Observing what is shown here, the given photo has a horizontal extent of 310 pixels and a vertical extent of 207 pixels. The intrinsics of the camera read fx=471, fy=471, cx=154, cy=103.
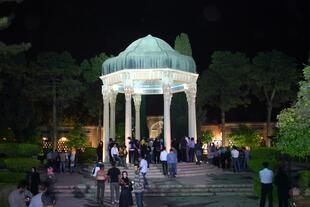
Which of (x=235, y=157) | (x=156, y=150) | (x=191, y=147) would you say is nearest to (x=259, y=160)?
(x=235, y=157)

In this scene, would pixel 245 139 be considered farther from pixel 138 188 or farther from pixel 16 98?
pixel 138 188

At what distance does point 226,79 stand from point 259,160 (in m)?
28.1

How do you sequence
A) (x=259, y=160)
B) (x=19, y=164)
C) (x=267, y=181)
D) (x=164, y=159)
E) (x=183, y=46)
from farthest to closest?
1. (x=183, y=46)
2. (x=164, y=159)
3. (x=19, y=164)
4. (x=259, y=160)
5. (x=267, y=181)

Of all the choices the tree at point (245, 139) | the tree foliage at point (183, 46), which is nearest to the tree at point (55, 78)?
the tree foliage at point (183, 46)

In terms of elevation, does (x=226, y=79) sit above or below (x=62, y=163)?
above

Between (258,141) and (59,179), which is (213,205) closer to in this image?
(59,179)

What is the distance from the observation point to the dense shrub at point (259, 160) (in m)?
17.7

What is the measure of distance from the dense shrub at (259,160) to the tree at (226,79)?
81.6 feet

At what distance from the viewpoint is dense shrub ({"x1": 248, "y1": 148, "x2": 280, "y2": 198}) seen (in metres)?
17.7

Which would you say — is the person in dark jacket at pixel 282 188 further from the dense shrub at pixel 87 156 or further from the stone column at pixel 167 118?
the dense shrub at pixel 87 156

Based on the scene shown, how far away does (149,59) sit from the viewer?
1045 inches

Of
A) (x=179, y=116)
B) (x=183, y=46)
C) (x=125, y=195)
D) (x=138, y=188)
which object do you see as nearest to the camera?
(x=125, y=195)

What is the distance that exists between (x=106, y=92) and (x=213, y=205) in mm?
13831

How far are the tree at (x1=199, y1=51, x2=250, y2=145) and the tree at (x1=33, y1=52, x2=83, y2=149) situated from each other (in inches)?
500
